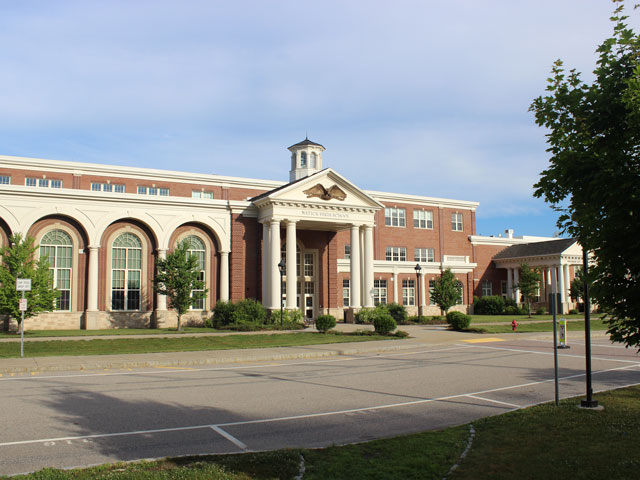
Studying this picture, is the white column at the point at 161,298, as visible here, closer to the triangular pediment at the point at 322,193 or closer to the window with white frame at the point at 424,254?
the triangular pediment at the point at 322,193

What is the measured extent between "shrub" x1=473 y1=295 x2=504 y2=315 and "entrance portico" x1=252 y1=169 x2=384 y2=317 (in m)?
18.6

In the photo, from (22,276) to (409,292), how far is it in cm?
3408

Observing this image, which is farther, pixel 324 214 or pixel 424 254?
pixel 424 254

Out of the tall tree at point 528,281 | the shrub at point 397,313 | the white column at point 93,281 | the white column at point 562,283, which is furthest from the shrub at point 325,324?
the white column at point 562,283

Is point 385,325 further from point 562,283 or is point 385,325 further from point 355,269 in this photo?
point 562,283

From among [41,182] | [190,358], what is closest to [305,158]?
[41,182]

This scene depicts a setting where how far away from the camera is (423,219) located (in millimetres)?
55812

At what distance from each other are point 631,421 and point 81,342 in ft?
69.2

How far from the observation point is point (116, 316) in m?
33.8

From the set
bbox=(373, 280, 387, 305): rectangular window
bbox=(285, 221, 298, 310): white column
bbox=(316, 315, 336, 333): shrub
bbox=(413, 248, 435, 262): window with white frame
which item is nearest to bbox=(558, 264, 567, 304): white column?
bbox=(413, 248, 435, 262): window with white frame

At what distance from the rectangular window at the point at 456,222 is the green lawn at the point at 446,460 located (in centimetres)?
5034

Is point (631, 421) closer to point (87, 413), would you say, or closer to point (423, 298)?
point (87, 413)

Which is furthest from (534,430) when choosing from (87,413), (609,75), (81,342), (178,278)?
(178,278)

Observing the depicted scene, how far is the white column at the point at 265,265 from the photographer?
120 ft
